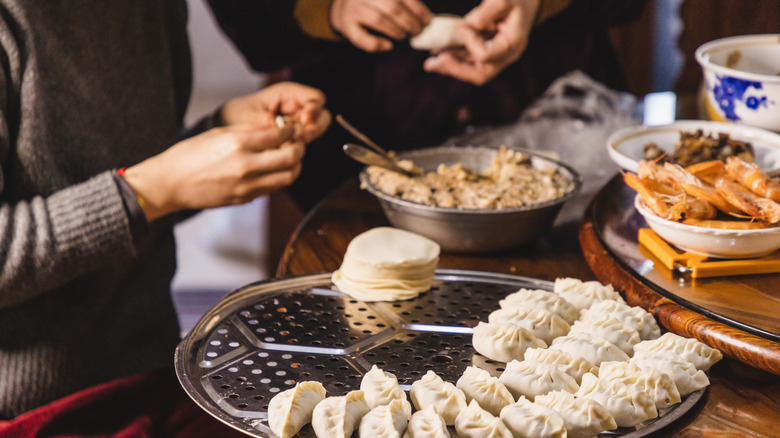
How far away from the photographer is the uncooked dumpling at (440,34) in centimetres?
184

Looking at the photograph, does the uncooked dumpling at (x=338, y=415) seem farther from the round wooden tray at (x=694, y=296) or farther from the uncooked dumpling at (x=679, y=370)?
the round wooden tray at (x=694, y=296)

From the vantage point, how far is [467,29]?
1812 millimetres

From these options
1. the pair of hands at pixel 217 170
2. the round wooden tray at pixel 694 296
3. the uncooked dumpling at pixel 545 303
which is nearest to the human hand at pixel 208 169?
the pair of hands at pixel 217 170

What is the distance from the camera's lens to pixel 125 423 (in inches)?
54.2

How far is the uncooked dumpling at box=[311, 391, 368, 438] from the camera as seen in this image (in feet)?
2.92

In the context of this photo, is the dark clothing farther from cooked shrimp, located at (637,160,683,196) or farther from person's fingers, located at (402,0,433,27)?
cooked shrimp, located at (637,160,683,196)

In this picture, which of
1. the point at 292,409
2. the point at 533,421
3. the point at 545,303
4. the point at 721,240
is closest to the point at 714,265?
the point at 721,240

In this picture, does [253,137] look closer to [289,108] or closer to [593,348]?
[289,108]

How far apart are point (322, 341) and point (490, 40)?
101 cm

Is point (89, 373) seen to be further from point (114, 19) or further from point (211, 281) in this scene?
point (211, 281)

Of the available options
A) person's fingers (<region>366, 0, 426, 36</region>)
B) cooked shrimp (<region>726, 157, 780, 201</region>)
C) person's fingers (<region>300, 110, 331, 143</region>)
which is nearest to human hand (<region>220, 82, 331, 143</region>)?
person's fingers (<region>300, 110, 331, 143</region>)

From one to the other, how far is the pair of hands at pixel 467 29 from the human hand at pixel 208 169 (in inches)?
22.3

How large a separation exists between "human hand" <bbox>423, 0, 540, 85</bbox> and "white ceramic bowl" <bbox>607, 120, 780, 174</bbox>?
35 cm

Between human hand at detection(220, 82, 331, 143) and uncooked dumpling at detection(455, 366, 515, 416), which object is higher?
human hand at detection(220, 82, 331, 143)
